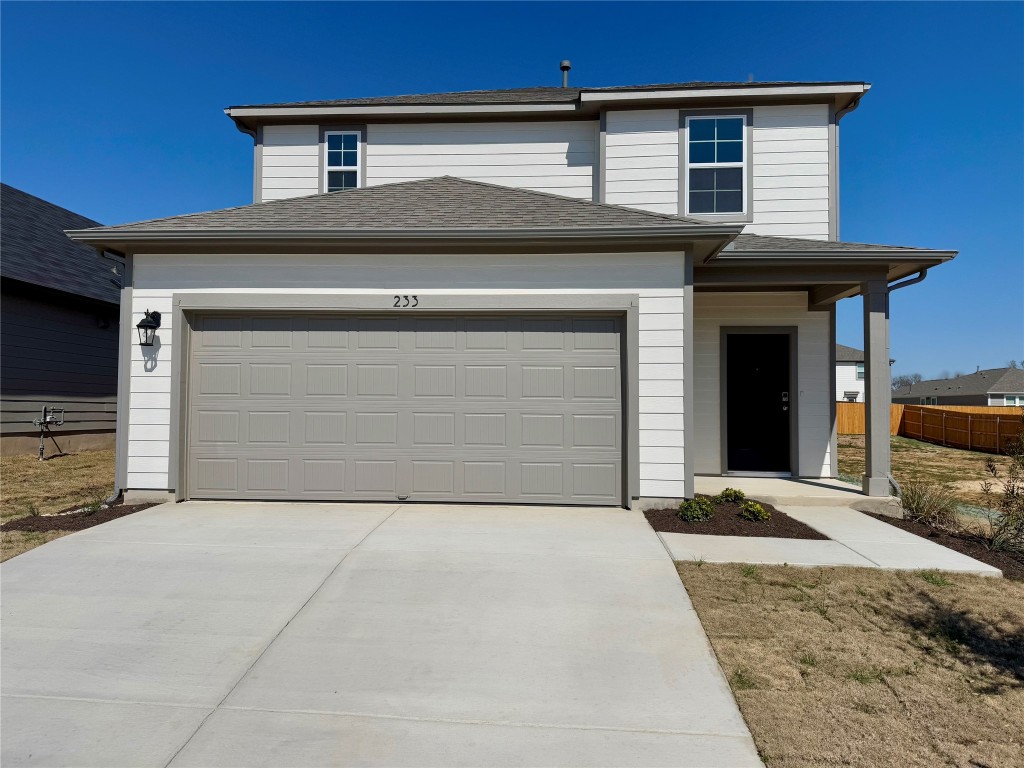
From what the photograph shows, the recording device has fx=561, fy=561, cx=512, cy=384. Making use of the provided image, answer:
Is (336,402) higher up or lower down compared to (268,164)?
lower down

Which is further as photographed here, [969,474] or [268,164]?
[969,474]

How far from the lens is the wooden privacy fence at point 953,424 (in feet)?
51.0

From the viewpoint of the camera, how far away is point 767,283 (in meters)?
7.66

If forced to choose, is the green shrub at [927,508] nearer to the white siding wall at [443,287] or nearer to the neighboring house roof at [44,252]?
the white siding wall at [443,287]

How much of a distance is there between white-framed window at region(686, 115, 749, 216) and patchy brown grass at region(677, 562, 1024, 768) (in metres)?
6.27

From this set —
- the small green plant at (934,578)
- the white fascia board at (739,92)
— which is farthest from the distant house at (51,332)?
the small green plant at (934,578)

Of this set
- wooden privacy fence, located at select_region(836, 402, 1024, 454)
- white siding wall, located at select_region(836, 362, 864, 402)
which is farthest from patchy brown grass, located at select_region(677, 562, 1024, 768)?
white siding wall, located at select_region(836, 362, 864, 402)

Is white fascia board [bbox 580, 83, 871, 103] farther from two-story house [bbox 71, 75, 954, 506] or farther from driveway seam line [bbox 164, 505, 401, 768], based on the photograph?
driveway seam line [bbox 164, 505, 401, 768]

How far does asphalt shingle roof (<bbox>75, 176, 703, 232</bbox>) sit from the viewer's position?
6.77m

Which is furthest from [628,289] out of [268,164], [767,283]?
[268,164]

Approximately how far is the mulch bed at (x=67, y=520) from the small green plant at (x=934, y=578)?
794 centimetres

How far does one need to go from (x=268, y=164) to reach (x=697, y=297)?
7.84m

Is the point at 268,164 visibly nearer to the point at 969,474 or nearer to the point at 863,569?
the point at 863,569

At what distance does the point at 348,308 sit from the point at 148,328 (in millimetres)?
2437
